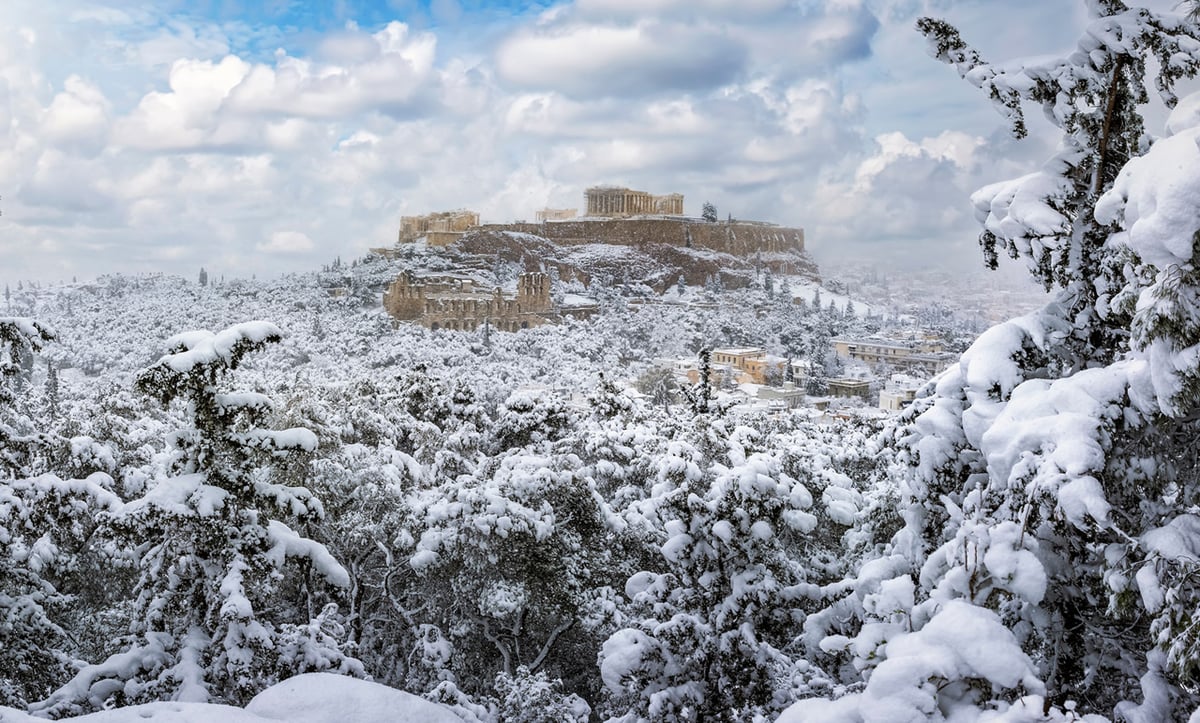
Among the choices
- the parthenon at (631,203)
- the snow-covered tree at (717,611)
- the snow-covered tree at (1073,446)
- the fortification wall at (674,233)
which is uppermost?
the parthenon at (631,203)

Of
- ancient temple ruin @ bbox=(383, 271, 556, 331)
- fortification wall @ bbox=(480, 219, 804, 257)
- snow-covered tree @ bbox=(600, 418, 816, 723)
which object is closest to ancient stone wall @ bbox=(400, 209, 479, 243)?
fortification wall @ bbox=(480, 219, 804, 257)

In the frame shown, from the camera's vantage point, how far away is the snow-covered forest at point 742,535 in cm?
298

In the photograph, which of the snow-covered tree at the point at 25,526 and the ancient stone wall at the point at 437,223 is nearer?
the snow-covered tree at the point at 25,526

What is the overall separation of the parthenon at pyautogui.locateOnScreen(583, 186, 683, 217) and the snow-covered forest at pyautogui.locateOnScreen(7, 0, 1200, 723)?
102 meters

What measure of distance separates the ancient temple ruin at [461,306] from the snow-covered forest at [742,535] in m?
64.5

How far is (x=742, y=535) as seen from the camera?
7.12 meters

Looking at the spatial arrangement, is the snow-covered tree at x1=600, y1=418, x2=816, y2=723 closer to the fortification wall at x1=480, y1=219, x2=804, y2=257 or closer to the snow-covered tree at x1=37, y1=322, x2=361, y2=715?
the snow-covered tree at x1=37, y1=322, x2=361, y2=715

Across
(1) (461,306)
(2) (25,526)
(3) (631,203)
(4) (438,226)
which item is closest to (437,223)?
(4) (438,226)

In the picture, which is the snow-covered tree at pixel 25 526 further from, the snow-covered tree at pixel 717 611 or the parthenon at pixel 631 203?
the parthenon at pixel 631 203

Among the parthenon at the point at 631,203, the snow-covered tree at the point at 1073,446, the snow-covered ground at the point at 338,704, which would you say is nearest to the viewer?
the snow-covered tree at the point at 1073,446

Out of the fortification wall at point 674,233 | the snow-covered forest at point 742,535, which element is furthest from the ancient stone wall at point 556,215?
the snow-covered forest at point 742,535

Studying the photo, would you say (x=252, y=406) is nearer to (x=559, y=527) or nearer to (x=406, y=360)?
(x=559, y=527)

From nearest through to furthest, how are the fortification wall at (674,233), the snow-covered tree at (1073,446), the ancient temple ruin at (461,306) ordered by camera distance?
the snow-covered tree at (1073,446)
the ancient temple ruin at (461,306)
the fortification wall at (674,233)

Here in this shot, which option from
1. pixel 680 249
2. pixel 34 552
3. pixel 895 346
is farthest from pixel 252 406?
pixel 680 249
